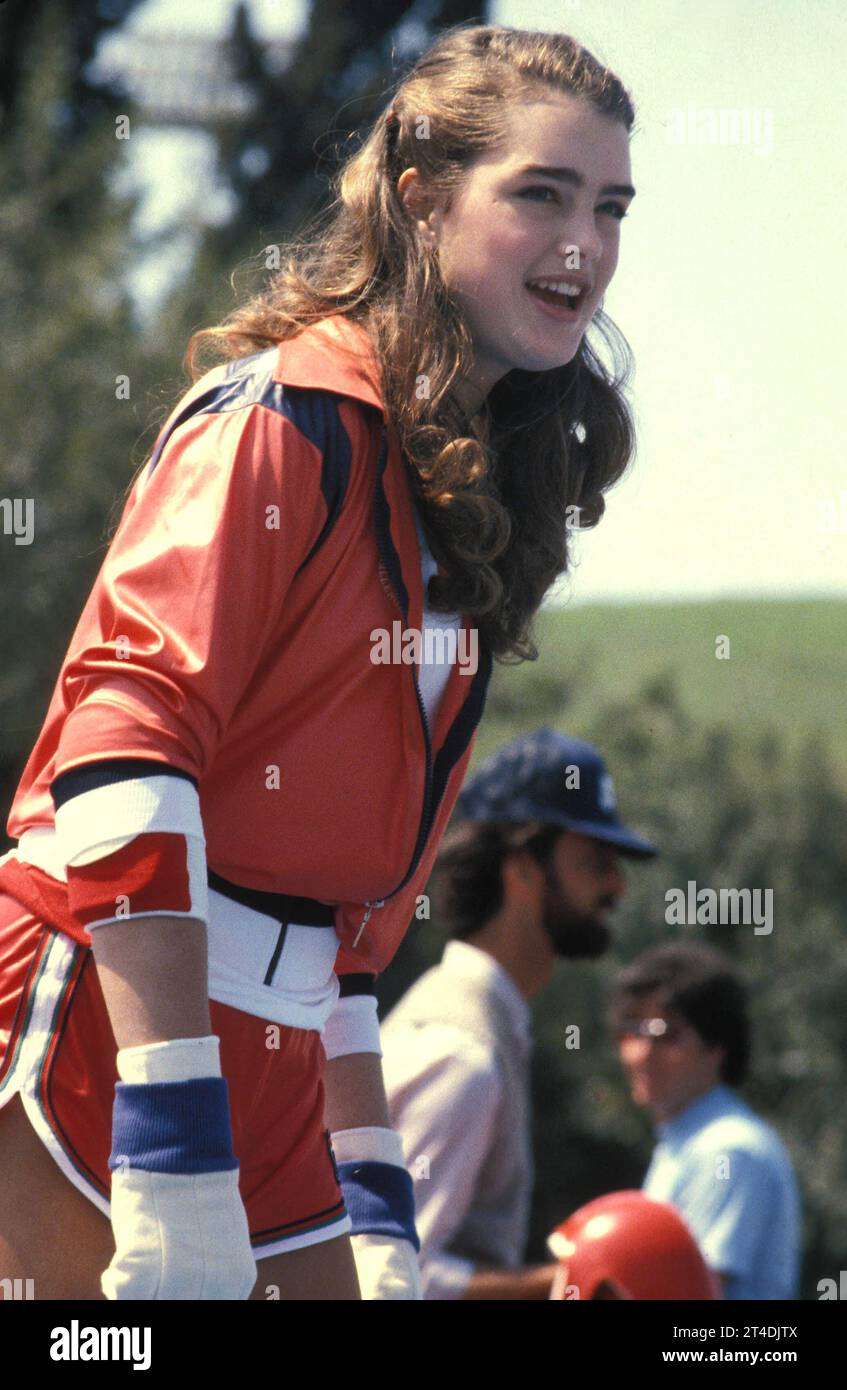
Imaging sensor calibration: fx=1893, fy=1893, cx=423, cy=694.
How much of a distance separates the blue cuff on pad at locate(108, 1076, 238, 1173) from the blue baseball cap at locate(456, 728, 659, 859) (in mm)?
2540

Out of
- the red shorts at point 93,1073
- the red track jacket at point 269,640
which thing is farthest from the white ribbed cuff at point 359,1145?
the red track jacket at point 269,640

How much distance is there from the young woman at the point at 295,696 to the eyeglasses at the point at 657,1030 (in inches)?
111

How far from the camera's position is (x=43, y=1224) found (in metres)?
1.74

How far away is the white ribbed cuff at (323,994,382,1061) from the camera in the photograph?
87.7 inches

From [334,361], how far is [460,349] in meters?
0.15

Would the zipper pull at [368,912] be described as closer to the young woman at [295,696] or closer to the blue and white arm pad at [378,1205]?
the young woman at [295,696]

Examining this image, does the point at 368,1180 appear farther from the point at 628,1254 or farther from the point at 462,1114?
the point at 462,1114

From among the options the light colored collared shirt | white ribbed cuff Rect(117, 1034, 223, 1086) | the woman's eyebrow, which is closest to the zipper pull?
white ribbed cuff Rect(117, 1034, 223, 1086)

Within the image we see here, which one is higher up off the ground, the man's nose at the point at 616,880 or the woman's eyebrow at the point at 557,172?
the woman's eyebrow at the point at 557,172

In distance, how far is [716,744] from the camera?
2767 centimetres

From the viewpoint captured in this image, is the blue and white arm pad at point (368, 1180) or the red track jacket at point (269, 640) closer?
the red track jacket at point (269, 640)

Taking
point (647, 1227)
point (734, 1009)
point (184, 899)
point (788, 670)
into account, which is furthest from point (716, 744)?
point (184, 899)

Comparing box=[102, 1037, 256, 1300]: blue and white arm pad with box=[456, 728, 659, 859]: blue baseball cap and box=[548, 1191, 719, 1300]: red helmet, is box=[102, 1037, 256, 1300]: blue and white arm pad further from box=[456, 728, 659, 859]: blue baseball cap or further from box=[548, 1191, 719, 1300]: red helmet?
box=[456, 728, 659, 859]: blue baseball cap

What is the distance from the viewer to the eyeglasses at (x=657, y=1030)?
495 centimetres
